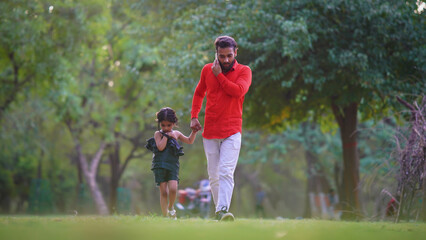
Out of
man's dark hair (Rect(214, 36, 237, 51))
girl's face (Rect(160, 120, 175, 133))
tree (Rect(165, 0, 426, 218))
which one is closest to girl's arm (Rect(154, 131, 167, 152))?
girl's face (Rect(160, 120, 175, 133))

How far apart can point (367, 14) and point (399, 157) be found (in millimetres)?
4018

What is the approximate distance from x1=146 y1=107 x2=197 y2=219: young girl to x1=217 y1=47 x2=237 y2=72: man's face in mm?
1254

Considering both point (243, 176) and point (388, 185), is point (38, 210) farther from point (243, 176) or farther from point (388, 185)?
point (388, 185)

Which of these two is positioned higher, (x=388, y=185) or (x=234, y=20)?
(x=234, y=20)

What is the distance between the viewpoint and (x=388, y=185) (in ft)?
35.6

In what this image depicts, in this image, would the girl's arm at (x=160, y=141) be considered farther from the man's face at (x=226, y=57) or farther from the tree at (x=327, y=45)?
the tree at (x=327, y=45)

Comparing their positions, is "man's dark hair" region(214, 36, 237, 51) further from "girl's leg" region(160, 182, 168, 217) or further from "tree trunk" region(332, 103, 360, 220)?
"tree trunk" region(332, 103, 360, 220)

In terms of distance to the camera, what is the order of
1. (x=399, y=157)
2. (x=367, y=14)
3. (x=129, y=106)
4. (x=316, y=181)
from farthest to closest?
1. (x=316, y=181)
2. (x=129, y=106)
3. (x=367, y=14)
4. (x=399, y=157)

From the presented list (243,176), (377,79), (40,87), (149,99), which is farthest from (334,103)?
(243,176)

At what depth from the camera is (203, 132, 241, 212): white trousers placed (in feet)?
21.7

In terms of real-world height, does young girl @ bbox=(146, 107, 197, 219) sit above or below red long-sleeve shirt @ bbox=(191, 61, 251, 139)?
below

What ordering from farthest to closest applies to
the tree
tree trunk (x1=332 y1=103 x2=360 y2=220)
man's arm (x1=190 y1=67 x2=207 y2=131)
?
tree trunk (x1=332 y1=103 x2=360 y2=220) → the tree → man's arm (x1=190 y1=67 x2=207 y2=131)

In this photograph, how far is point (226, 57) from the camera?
6.75 m

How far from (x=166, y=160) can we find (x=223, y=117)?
1.34 metres
